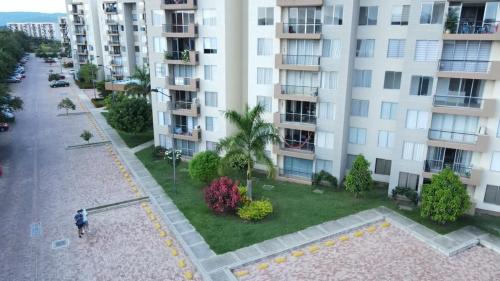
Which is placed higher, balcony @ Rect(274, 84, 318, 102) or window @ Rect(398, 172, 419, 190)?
balcony @ Rect(274, 84, 318, 102)

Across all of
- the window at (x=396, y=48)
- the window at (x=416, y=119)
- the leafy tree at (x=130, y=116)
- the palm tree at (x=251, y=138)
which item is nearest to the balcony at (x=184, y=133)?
the leafy tree at (x=130, y=116)

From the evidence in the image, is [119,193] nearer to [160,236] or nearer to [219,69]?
[160,236]

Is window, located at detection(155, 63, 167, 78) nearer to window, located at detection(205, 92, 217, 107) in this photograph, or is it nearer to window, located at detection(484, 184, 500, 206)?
window, located at detection(205, 92, 217, 107)

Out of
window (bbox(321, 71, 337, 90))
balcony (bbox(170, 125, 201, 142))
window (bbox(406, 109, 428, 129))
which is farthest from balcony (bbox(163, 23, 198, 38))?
window (bbox(406, 109, 428, 129))

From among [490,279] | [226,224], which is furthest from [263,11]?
[490,279]

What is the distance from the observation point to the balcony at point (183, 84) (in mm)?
37594

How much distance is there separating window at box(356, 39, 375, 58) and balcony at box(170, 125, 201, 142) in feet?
58.3

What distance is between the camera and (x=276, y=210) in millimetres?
29312

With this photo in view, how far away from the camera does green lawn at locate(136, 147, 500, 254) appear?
2564cm

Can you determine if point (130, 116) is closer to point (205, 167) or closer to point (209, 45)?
point (209, 45)

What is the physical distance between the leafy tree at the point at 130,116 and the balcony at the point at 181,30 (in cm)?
1153

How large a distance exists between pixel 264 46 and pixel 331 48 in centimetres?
620

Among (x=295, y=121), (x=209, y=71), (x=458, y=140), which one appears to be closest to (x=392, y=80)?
(x=458, y=140)

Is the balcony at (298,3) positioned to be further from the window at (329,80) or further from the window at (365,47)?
the window at (329,80)
